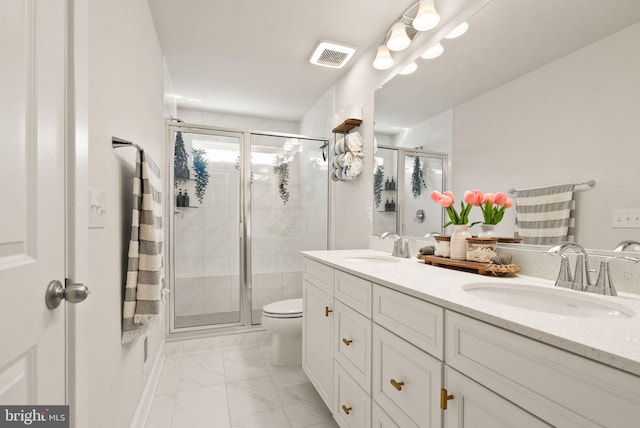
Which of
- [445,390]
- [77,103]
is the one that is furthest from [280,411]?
[77,103]

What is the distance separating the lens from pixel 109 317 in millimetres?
1146

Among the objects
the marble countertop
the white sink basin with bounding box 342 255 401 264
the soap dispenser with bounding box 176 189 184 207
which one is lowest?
the white sink basin with bounding box 342 255 401 264

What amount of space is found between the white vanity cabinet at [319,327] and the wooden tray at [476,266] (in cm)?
53

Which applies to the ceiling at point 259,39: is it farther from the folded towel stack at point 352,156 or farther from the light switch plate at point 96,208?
the light switch plate at point 96,208

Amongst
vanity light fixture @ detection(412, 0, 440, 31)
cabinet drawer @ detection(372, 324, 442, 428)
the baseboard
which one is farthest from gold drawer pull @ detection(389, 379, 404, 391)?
vanity light fixture @ detection(412, 0, 440, 31)

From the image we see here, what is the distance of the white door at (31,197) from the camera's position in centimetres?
56

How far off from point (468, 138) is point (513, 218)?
17.9 inches

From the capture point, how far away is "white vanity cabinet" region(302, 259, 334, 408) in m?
1.57

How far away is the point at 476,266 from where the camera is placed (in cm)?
122

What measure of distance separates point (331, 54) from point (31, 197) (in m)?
2.22

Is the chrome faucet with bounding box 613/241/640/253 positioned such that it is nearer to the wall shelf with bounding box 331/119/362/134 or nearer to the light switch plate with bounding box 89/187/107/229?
the light switch plate with bounding box 89/187/107/229

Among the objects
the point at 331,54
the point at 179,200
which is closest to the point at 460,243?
the point at 331,54

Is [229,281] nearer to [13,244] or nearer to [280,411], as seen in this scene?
[280,411]

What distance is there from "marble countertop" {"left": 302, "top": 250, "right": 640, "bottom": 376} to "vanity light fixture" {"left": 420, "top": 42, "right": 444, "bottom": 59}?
4.09 feet
